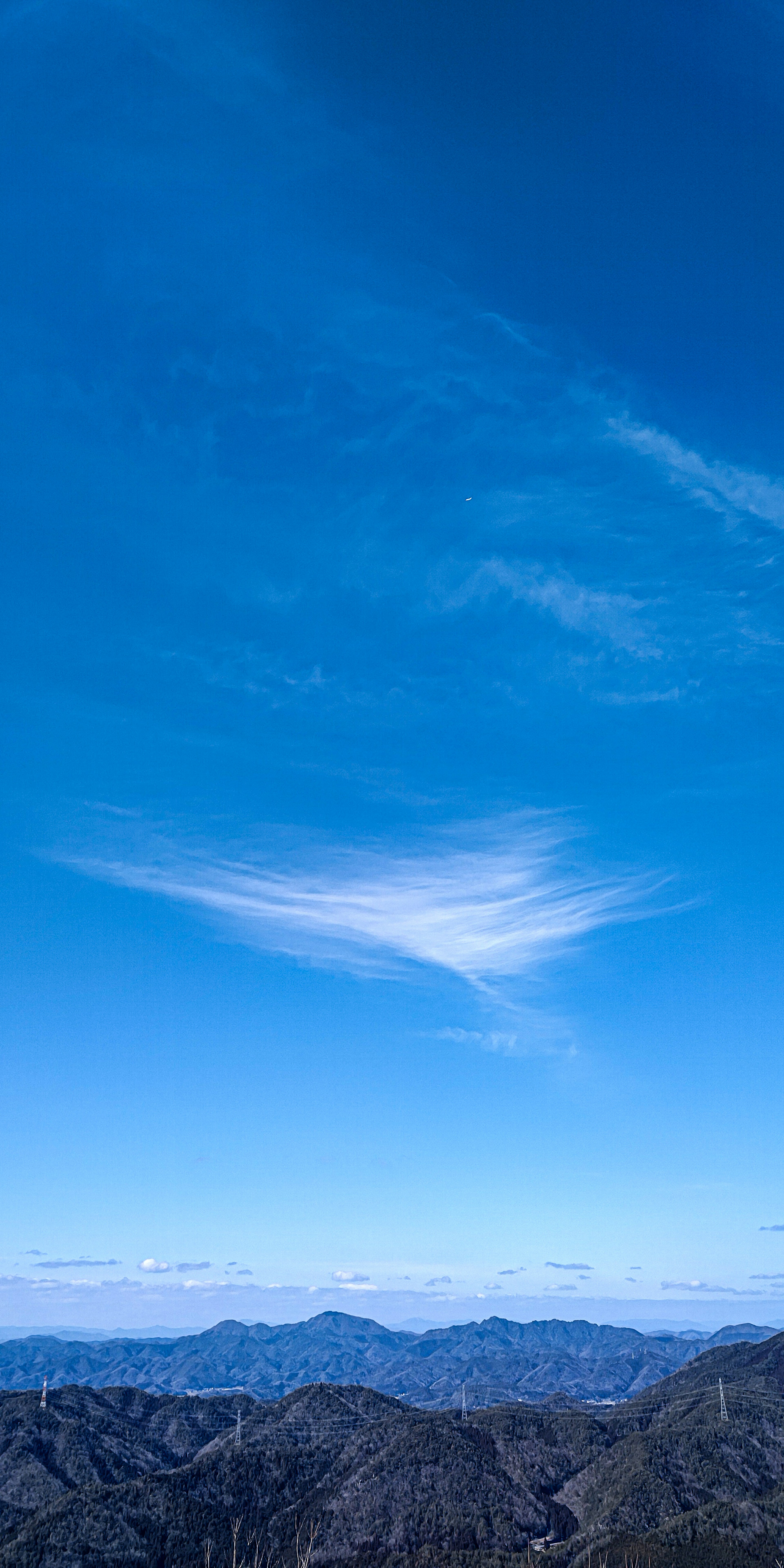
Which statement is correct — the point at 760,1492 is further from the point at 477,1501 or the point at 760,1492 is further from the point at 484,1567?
the point at 484,1567

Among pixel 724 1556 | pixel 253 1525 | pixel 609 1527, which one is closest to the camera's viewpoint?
pixel 724 1556

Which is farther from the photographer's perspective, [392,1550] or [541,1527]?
[541,1527]

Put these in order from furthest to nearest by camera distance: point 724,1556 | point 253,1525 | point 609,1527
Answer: point 253,1525 < point 609,1527 < point 724,1556

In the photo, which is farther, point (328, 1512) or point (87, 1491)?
point (328, 1512)

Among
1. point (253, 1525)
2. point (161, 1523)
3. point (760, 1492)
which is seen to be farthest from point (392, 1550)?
point (760, 1492)

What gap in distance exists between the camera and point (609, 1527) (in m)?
175

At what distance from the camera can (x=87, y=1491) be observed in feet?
590

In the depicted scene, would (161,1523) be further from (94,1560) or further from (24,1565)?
(24,1565)

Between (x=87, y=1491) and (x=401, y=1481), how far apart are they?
2426 inches

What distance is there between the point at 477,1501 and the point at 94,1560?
246 ft

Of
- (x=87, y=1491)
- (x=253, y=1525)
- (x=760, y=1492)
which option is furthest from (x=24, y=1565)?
(x=760, y=1492)

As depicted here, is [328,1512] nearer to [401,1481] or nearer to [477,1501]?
[401,1481]

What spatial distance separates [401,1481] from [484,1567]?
124ft

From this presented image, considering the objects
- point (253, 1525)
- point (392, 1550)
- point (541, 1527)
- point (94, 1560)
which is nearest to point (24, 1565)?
point (94, 1560)
